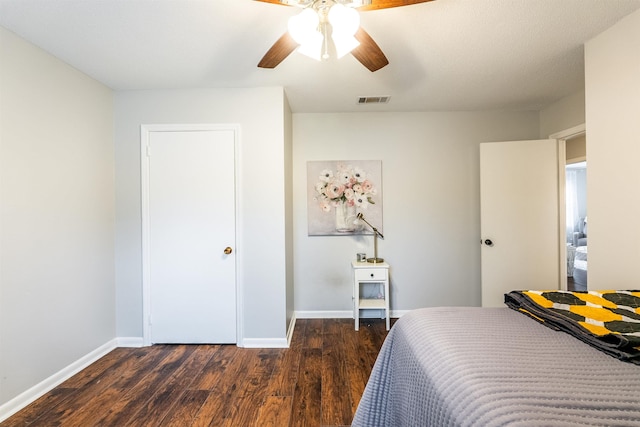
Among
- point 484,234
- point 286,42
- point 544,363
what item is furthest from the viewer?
point 484,234

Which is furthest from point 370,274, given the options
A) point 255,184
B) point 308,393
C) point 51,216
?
point 51,216

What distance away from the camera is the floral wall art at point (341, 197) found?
120 inches

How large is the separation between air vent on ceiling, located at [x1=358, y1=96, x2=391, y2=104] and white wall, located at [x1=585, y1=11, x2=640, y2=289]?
1.44 metres

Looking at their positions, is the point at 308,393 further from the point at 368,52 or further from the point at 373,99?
the point at 373,99

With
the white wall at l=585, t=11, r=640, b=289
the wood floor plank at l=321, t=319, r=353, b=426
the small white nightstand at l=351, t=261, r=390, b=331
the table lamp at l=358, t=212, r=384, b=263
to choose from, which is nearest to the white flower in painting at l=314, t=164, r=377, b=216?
the table lamp at l=358, t=212, r=384, b=263

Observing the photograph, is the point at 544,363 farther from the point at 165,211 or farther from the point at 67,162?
the point at 67,162

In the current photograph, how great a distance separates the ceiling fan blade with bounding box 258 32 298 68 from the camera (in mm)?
1426

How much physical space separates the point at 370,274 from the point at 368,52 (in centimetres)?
198

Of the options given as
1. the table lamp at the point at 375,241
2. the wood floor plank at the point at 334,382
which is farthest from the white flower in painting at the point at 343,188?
the wood floor plank at the point at 334,382

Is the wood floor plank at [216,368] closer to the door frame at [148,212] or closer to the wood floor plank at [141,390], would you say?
the door frame at [148,212]

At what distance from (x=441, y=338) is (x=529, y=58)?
219cm

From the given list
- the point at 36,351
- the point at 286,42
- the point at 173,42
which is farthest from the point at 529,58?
the point at 36,351

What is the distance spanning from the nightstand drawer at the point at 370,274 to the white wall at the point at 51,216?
7.36ft

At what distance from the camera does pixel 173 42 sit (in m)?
1.81
